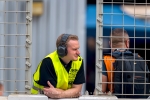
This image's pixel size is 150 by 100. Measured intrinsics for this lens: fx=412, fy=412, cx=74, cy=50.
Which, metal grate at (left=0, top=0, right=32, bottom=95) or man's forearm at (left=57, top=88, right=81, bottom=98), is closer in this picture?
man's forearm at (left=57, top=88, right=81, bottom=98)

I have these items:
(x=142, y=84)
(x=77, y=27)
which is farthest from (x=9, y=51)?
(x=142, y=84)

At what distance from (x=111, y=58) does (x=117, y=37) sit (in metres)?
0.29

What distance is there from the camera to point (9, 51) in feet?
20.8

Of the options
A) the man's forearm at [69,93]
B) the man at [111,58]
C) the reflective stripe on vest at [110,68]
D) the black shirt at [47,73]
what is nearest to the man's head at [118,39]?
A: the man at [111,58]

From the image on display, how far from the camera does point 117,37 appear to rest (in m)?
5.43

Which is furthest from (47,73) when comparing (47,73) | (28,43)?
(28,43)

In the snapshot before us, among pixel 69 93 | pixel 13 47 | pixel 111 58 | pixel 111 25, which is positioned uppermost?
pixel 111 25

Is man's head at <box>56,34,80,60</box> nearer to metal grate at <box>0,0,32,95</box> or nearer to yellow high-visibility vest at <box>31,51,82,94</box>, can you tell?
yellow high-visibility vest at <box>31,51,82,94</box>

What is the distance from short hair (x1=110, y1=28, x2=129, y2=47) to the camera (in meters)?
5.43

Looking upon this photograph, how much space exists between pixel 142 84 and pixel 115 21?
49.5 inches

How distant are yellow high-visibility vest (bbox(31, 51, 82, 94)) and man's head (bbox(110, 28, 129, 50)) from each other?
533 millimetres

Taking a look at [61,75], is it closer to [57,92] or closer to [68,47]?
[57,92]

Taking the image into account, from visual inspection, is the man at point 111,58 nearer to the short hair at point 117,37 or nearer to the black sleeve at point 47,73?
the short hair at point 117,37

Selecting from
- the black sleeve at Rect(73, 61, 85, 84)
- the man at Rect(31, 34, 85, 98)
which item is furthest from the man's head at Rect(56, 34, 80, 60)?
the black sleeve at Rect(73, 61, 85, 84)
